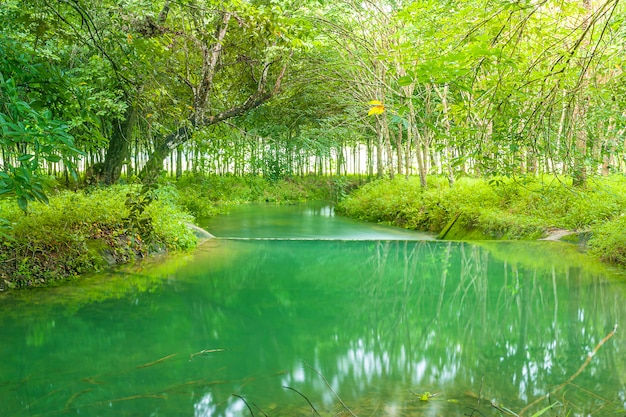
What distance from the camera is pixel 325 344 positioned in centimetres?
470

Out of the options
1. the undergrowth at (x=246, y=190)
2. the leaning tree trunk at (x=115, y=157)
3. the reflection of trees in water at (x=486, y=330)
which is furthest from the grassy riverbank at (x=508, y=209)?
the leaning tree trunk at (x=115, y=157)

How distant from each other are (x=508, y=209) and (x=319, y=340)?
9200 mm

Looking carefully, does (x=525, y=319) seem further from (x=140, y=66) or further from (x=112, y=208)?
(x=112, y=208)

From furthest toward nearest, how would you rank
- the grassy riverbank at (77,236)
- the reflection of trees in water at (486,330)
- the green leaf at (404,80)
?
the grassy riverbank at (77,236) < the reflection of trees in water at (486,330) < the green leaf at (404,80)

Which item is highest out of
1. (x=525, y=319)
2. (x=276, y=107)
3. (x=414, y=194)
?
(x=276, y=107)

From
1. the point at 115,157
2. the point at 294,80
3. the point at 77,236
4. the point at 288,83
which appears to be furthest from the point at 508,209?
the point at 77,236

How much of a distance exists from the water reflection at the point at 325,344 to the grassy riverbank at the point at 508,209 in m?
1.45

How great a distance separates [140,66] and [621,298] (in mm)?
5624

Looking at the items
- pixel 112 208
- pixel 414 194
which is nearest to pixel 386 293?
pixel 112 208

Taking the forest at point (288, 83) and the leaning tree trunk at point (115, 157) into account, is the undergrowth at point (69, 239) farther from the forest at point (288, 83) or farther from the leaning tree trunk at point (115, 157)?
the leaning tree trunk at point (115, 157)

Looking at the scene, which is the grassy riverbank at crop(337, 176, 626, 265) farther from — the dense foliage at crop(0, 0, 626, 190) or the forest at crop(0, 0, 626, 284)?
the dense foliage at crop(0, 0, 626, 190)

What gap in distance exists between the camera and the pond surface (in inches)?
137

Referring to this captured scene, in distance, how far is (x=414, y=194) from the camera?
53.2ft

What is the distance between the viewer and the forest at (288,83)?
3.66 m
